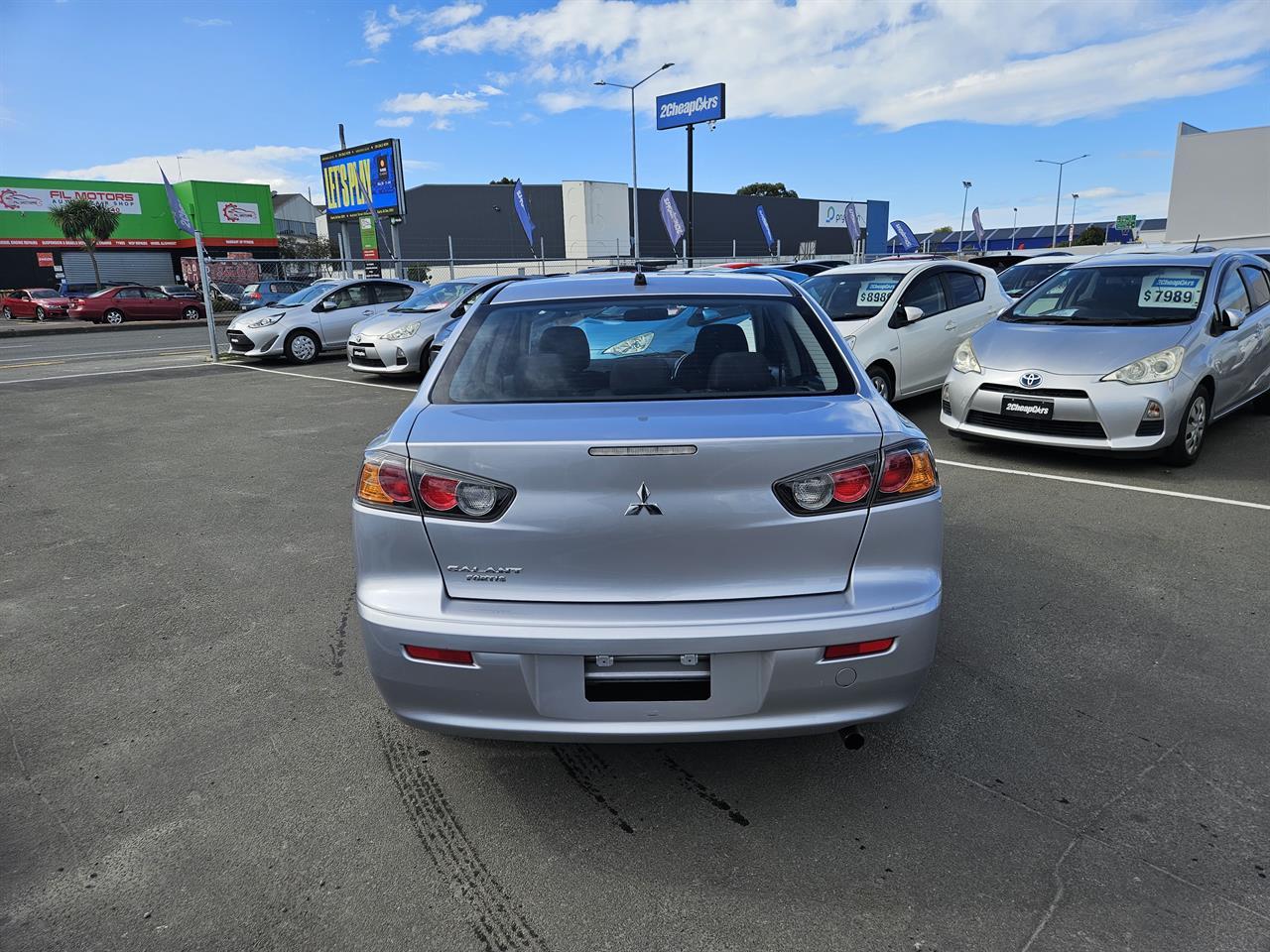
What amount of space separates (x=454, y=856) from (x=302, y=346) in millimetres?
15148

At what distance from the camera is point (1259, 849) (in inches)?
93.9

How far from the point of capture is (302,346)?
1594cm

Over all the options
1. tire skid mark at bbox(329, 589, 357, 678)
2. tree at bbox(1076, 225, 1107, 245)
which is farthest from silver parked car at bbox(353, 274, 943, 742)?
tree at bbox(1076, 225, 1107, 245)

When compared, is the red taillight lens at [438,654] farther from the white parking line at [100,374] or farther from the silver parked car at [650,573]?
the white parking line at [100,374]

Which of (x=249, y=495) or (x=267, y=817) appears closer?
(x=267, y=817)

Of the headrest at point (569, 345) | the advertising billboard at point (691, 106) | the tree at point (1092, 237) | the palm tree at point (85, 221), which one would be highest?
the advertising billboard at point (691, 106)

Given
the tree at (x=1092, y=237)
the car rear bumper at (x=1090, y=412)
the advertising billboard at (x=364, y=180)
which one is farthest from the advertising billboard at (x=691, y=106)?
the tree at (x=1092, y=237)

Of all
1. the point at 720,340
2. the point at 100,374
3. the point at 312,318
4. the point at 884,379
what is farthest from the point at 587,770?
the point at 100,374

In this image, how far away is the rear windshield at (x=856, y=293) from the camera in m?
8.86

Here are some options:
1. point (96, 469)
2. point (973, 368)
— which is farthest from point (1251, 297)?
point (96, 469)

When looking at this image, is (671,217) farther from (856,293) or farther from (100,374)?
(856,293)

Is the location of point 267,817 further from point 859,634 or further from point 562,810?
point 859,634

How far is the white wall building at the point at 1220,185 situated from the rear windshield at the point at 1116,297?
116ft

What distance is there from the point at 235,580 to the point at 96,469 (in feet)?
12.8
